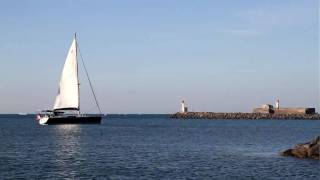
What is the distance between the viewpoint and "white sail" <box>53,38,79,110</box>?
11112cm

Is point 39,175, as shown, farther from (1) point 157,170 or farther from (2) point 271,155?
(2) point 271,155

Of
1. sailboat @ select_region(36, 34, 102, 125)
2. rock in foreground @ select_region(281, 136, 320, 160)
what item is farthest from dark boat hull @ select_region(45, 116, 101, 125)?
rock in foreground @ select_region(281, 136, 320, 160)

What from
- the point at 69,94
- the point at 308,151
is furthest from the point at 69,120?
the point at 308,151

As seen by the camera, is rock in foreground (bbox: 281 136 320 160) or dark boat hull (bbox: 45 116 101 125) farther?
dark boat hull (bbox: 45 116 101 125)

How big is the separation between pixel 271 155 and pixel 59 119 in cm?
6898

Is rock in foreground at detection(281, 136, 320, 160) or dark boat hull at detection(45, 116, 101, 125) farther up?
dark boat hull at detection(45, 116, 101, 125)

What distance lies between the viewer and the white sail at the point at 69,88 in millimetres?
111125

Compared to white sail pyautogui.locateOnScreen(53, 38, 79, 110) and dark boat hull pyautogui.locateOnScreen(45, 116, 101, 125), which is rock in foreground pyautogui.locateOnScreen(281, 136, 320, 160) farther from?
dark boat hull pyautogui.locateOnScreen(45, 116, 101, 125)

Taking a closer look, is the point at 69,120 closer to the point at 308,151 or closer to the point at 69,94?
the point at 69,94

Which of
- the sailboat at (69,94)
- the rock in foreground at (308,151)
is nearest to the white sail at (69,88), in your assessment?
the sailboat at (69,94)

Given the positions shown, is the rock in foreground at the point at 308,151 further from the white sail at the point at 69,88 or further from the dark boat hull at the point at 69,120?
the dark boat hull at the point at 69,120

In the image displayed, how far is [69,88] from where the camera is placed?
111 meters

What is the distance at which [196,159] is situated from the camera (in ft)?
156

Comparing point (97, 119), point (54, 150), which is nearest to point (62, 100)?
point (97, 119)
